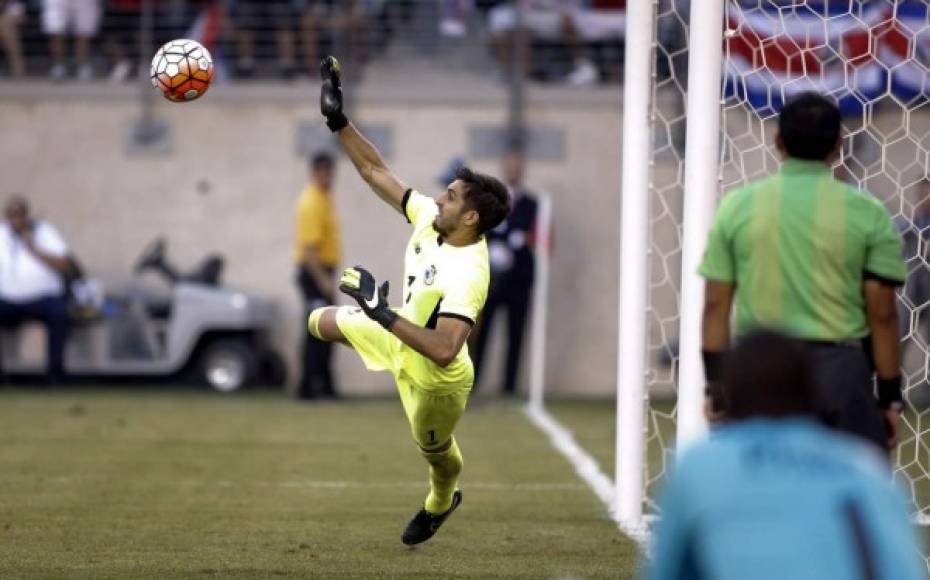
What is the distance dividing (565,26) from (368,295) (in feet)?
40.9

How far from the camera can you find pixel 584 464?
11.6 m

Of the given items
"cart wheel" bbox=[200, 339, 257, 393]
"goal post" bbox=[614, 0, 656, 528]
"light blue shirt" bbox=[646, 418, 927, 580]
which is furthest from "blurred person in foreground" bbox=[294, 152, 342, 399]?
"light blue shirt" bbox=[646, 418, 927, 580]

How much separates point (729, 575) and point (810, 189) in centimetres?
227

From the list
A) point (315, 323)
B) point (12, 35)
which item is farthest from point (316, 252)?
point (315, 323)

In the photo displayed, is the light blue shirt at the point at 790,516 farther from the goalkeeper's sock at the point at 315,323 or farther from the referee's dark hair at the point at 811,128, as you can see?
the goalkeeper's sock at the point at 315,323

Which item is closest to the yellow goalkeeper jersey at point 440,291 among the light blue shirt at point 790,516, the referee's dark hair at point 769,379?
the referee's dark hair at point 769,379

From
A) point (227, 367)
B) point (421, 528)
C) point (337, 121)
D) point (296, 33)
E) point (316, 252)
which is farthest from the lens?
point (296, 33)

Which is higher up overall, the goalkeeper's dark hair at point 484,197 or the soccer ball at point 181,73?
the soccer ball at point 181,73

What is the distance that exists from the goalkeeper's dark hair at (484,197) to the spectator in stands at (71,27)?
39.6 feet

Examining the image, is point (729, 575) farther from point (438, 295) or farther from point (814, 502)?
point (438, 295)

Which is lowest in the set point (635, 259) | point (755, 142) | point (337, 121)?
point (635, 259)

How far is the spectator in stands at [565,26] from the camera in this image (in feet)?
61.7

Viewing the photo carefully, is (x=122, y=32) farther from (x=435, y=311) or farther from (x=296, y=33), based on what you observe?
(x=435, y=311)

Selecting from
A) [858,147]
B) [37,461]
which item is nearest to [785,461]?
[37,461]
